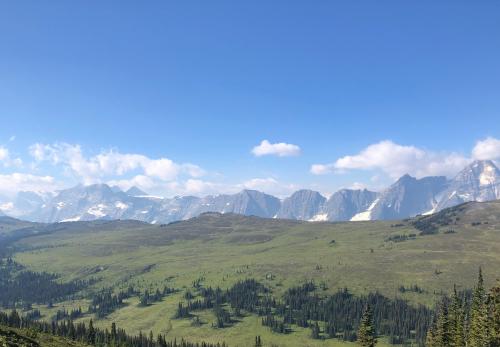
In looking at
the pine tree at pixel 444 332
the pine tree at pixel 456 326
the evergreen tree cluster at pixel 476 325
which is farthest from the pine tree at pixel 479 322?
the pine tree at pixel 444 332

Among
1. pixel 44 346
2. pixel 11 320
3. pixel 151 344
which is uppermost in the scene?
pixel 44 346

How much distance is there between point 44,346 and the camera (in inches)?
3216

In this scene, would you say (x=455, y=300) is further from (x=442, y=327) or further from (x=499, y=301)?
(x=499, y=301)

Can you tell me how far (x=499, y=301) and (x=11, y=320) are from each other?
15802cm

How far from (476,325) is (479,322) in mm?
1965

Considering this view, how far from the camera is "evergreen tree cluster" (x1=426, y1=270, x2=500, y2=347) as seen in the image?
84.0 meters

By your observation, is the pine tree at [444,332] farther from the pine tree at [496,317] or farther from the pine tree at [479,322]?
the pine tree at [496,317]

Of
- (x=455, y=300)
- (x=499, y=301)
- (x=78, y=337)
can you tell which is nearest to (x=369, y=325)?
(x=499, y=301)

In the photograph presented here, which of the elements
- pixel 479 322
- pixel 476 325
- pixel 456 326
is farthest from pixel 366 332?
pixel 456 326

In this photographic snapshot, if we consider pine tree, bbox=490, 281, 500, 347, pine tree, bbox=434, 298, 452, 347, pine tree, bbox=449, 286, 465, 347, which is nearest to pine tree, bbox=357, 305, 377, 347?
pine tree, bbox=490, 281, 500, 347

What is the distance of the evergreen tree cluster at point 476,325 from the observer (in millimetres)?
84000

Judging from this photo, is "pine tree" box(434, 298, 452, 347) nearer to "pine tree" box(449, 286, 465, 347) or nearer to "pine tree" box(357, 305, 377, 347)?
"pine tree" box(449, 286, 465, 347)

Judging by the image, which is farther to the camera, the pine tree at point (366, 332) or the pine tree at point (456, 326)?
the pine tree at point (456, 326)

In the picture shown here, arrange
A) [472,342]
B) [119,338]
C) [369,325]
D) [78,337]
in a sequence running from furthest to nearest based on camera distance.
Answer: [119,338], [78,337], [472,342], [369,325]
